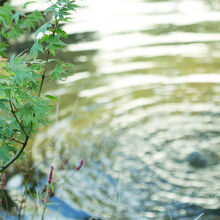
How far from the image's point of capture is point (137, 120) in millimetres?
3760

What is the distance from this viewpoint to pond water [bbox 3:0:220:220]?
2.65 m

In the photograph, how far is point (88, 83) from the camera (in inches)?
177

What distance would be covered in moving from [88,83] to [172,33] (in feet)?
6.35

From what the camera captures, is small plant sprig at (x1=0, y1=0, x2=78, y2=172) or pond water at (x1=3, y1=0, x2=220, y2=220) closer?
small plant sprig at (x1=0, y1=0, x2=78, y2=172)

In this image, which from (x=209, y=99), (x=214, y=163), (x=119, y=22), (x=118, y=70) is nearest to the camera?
(x=214, y=163)

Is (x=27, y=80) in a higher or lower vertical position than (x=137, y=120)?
higher

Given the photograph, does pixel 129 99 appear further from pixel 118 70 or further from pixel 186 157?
pixel 186 157

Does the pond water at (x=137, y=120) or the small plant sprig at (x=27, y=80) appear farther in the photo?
the pond water at (x=137, y=120)

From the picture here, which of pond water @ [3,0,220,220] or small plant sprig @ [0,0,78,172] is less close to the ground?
small plant sprig @ [0,0,78,172]

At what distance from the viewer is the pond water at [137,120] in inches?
104

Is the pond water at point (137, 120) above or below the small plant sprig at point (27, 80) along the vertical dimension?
below

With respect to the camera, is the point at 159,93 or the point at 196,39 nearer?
the point at 159,93

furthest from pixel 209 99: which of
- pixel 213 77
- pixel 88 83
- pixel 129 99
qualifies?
pixel 88 83

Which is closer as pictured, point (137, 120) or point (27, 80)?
point (27, 80)
